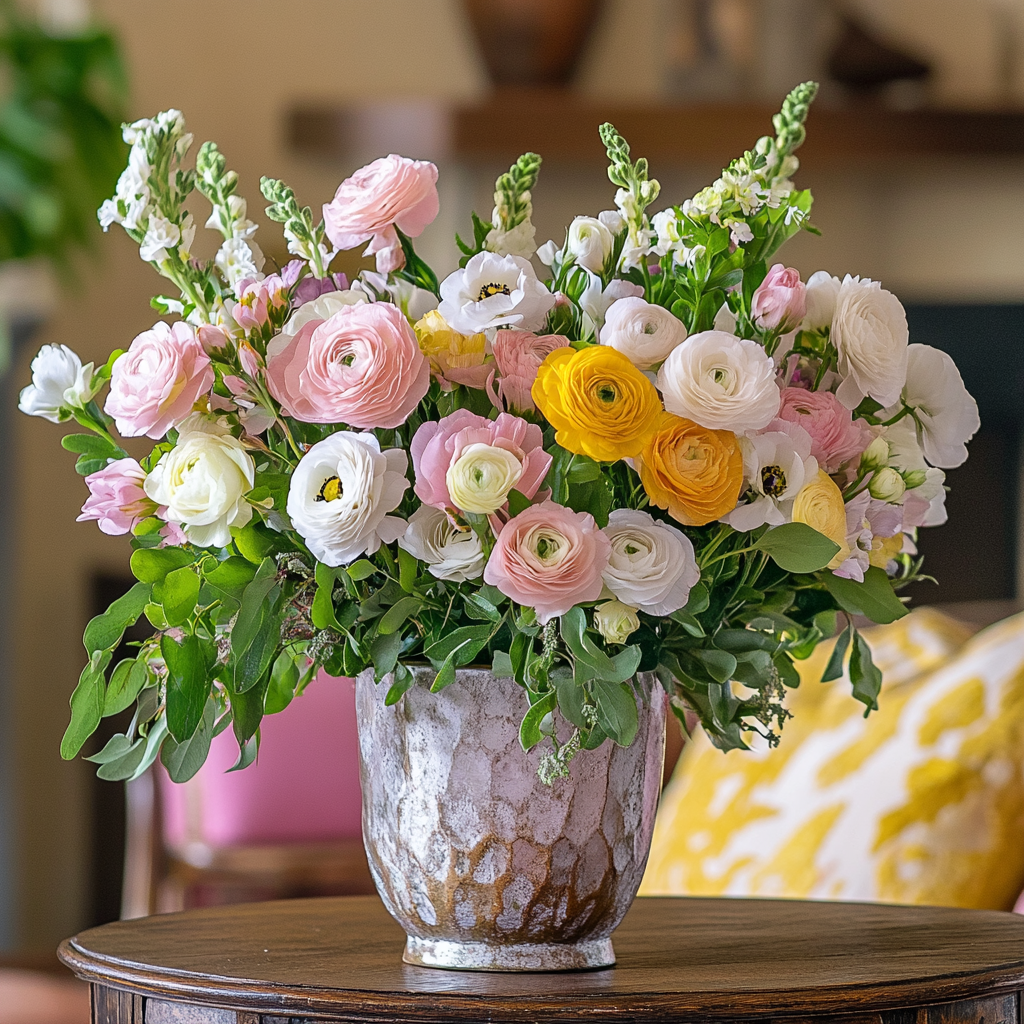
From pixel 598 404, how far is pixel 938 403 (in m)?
0.25

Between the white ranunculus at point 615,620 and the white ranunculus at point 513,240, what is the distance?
9.6 inches

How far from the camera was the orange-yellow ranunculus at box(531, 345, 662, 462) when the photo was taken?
80 cm

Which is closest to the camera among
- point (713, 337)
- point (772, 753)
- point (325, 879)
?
point (713, 337)

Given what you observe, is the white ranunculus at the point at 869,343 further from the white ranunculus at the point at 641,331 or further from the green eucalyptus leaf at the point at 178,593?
the green eucalyptus leaf at the point at 178,593

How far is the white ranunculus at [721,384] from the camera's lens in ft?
2.67

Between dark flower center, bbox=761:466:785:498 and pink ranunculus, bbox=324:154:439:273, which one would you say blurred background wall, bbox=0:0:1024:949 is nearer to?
pink ranunculus, bbox=324:154:439:273

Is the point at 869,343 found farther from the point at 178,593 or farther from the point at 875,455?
the point at 178,593

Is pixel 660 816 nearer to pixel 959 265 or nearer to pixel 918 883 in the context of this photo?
pixel 918 883

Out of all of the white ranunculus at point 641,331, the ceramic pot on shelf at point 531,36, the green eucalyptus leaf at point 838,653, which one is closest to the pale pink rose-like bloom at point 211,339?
the white ranunculus at point 641,331

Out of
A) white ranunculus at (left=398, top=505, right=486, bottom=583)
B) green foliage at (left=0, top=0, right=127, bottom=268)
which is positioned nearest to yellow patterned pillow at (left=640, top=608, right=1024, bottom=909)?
white ranunculus at (left=398, top=505, right=486, bottom=583)

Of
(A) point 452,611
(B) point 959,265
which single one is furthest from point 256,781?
(B) point 959,265

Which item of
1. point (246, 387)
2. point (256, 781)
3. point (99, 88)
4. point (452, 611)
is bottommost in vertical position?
point (256, 781)

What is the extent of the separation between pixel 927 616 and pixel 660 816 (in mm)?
369

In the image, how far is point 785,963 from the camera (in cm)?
93
